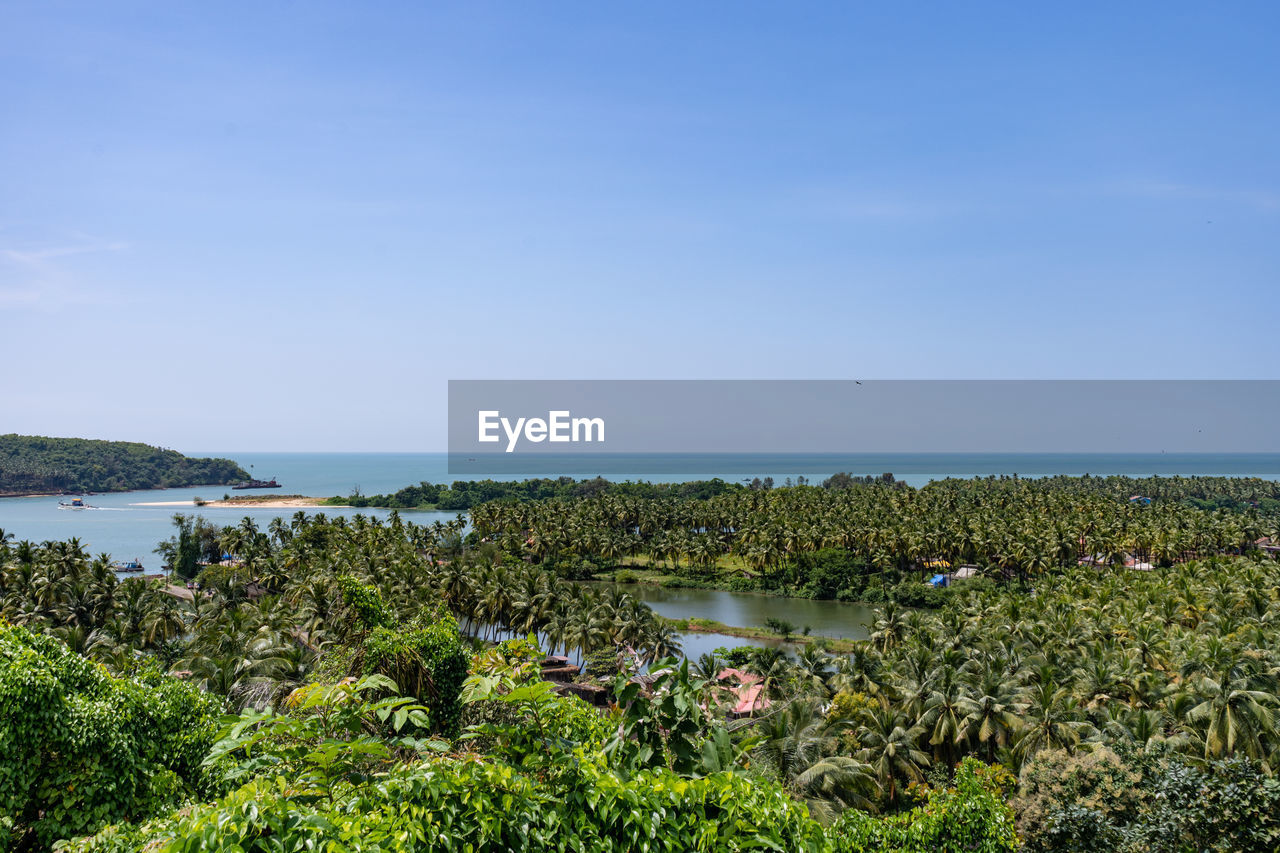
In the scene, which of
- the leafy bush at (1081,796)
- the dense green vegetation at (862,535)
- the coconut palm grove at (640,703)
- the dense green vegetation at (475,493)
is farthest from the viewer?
the dense green vegetation at (475,493)

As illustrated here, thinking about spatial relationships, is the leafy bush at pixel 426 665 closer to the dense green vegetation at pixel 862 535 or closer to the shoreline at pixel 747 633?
the shoreline at pixel 747 633

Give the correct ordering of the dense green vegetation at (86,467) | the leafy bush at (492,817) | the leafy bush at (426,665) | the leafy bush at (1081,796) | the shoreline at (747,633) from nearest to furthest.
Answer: the leafy bush at (492,817) < the leafy bush at (426,665) < the leafy bush at (1081,796) < the shoreline at (747,633) < the dense green vegetation at (86,467)

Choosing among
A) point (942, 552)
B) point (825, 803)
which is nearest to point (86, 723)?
point (825, 803)

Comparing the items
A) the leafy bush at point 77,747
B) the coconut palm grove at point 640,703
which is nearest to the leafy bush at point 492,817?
the coconut palm grove at point 640,703

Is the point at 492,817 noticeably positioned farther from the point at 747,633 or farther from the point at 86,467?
the point at 86,467

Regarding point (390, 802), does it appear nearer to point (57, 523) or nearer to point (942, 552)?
point (942, 552)

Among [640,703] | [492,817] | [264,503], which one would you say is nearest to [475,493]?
[264,503]

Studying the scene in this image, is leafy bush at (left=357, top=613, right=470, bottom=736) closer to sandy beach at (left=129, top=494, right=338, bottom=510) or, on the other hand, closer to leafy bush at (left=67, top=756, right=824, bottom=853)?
leafy bush at (left=67, top=756, right=824, bottom=853)

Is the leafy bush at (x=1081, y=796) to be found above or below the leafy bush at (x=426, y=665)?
below
